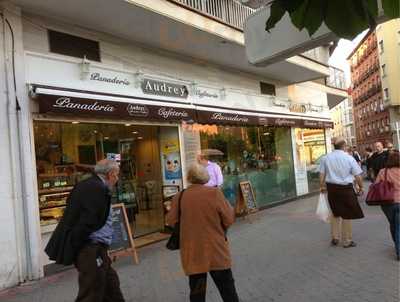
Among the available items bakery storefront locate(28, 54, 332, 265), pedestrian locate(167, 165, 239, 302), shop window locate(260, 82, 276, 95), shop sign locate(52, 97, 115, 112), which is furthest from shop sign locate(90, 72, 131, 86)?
shop window locate(260, 82, 276, 95)

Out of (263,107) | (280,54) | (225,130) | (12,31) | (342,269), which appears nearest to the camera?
(280,54)

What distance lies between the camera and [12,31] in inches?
300

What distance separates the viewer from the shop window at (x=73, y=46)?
8438 millimetres

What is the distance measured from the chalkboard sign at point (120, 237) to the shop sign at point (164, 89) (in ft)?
10.3

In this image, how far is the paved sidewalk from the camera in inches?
223

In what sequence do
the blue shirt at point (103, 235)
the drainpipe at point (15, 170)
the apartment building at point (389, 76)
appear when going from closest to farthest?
the blue shirt at point (103, 235)
the drainpipe at point (15, 170)
the apartment building at point (389, 76)

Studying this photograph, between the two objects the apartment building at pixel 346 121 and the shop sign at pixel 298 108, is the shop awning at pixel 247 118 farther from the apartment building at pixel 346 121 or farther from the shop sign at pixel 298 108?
Answer: the apartment building at pixel 346 121

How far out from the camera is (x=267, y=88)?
51.4 ft

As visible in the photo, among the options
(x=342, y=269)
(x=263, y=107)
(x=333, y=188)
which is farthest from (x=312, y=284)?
(x=263, y=107)

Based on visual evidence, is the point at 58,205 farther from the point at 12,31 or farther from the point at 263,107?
the point at 263,107

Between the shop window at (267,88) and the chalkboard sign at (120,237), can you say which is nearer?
the chalkboard sign at (120,237)

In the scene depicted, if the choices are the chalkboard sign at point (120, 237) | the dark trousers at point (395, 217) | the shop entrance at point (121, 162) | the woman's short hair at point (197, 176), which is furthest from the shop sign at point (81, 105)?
the dark trousers at point (395, 217)

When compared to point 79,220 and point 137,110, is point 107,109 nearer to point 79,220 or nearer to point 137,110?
point 137,110

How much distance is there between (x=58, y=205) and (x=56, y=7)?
11.7 ft
